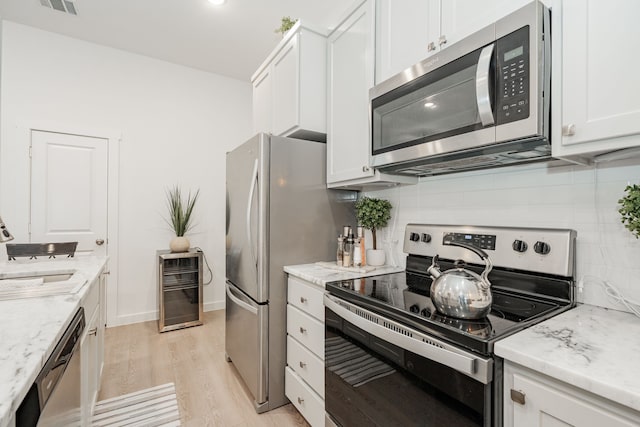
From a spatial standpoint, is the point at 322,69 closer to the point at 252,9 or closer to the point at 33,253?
the point at 252,9

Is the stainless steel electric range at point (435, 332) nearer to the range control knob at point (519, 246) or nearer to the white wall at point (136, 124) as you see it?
the range control knob at point (519, 246)

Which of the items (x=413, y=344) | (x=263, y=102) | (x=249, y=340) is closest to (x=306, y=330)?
(x=249, y=340)

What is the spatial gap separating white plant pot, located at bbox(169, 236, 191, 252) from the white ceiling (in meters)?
2.06

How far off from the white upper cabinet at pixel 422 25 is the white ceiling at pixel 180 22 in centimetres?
93

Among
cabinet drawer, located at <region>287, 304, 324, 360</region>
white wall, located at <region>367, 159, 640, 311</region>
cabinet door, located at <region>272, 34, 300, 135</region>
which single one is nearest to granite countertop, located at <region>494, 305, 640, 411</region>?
white wall, located at <region>367, 159, 640, 311</region>

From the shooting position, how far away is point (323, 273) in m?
1.78

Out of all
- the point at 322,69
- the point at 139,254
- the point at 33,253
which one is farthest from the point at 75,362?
the point at 139,254

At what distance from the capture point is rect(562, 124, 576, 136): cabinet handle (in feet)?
3.22

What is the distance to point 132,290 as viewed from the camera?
3.50 metres

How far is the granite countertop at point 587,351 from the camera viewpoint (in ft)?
2.12

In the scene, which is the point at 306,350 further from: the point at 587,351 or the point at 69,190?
the point at 69,190

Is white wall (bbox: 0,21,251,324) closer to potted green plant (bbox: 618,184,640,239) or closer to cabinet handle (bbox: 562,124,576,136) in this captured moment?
cabinet handle (bbox: 562,124,576,136)

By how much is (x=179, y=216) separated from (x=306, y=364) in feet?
8.02

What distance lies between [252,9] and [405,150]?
214 centimetres
